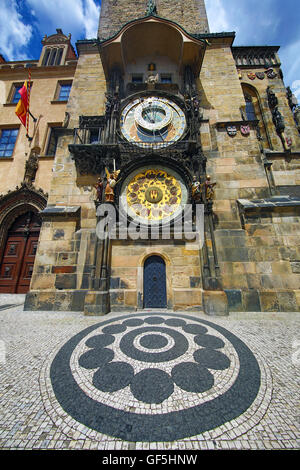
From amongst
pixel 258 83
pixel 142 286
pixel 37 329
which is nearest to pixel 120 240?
pixel 142 286

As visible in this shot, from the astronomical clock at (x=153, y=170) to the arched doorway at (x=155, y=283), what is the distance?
5.32 feet

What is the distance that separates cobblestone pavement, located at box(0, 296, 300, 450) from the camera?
1.58m

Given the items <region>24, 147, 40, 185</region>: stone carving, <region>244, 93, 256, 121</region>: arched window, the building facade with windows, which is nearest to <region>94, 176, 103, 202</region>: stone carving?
the building facade with windows

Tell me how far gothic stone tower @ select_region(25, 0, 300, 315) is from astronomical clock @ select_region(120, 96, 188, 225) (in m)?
0.05

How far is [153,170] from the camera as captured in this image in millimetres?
7172

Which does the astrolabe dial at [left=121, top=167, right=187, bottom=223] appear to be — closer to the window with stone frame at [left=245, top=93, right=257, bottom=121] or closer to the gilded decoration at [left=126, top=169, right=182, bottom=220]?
the gilded decoration at [left=126, top=169, right=182, bottom=220]

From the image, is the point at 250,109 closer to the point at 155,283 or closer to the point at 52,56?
the point at 155,283

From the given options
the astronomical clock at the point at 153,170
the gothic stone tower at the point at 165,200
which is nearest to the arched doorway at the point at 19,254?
the gothic stone tower at the point at 165,200

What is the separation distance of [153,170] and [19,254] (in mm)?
8651

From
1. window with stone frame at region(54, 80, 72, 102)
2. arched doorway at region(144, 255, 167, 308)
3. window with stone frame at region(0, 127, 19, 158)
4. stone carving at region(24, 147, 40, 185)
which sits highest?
window with stone frame at region(54, 80, 72, 102)

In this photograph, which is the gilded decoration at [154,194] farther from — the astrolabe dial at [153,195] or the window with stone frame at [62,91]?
the window with stone frame at [62,91]

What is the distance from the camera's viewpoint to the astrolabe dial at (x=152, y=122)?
294 inches

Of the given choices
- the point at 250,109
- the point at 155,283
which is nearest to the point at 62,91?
the point at 250,109
